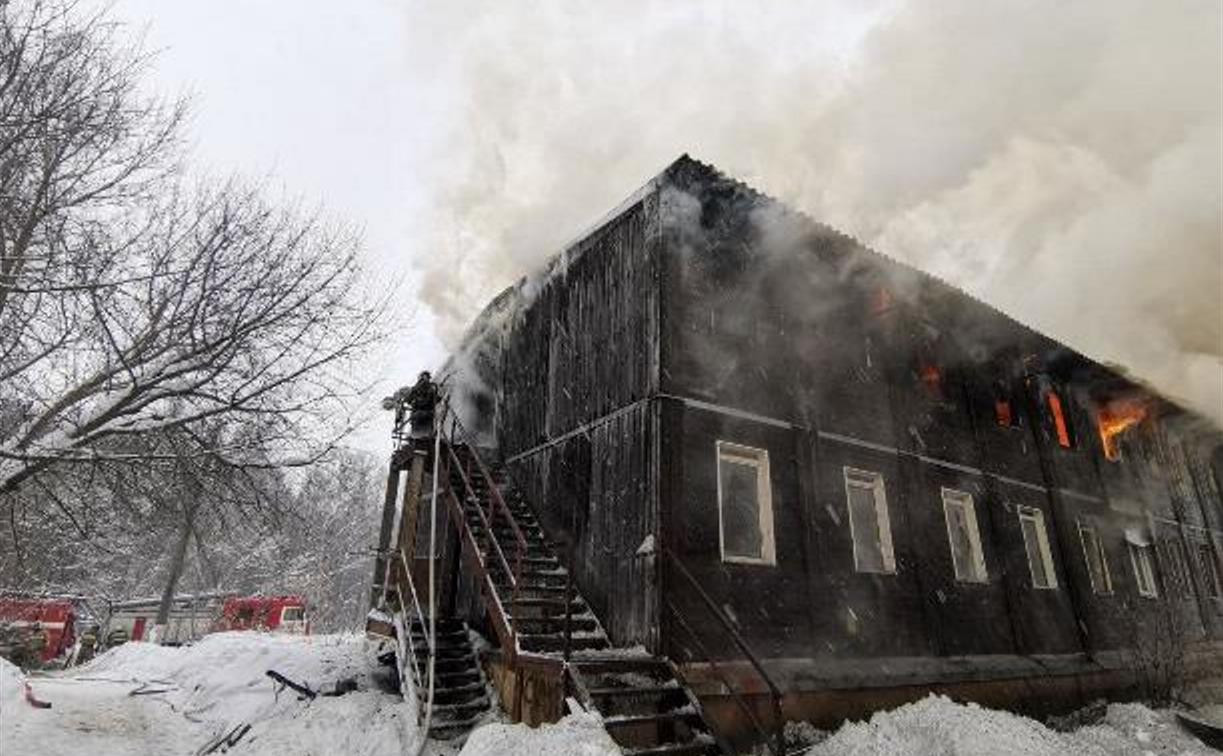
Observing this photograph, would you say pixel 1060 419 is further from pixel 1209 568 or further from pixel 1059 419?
pixel 1209 568

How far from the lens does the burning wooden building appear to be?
856 centimetres

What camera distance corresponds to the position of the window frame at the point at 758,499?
918 cm

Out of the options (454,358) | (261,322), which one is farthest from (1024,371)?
(261,322)

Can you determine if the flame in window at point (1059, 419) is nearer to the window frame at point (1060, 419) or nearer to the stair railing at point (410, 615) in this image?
the window frame at point (1060, 419)

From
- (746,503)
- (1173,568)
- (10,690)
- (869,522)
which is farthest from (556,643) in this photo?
(1173,568)

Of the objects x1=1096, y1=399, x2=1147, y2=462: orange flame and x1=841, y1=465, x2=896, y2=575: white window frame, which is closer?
x1=841, y1=465, x2=896, y2=575: white window frame

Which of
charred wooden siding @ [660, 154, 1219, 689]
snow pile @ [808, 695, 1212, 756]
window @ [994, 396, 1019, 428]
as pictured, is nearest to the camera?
snow pile @ [808, 695, 1212, 756]

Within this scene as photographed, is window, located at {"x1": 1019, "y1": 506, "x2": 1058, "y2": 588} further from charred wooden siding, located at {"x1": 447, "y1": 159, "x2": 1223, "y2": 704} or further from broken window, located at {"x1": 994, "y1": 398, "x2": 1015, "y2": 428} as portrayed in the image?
broken window, located at {"x1": 994, "y1": 398, "x2": 1015, "y2": 428}

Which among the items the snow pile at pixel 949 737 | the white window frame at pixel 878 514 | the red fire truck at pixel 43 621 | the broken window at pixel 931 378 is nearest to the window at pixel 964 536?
the white window frame at pixel 878 514

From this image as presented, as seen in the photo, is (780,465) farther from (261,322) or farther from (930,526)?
(261,322)

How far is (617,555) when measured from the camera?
30.2 feet

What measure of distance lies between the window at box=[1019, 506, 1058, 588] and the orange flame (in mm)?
4763

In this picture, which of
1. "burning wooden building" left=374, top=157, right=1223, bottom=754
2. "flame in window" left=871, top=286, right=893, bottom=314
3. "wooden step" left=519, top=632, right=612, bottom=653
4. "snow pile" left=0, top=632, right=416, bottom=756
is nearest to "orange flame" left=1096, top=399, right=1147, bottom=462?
"burning wooden building" left=374, top=157, right=1223, bottom=754

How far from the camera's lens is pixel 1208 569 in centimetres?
1922
